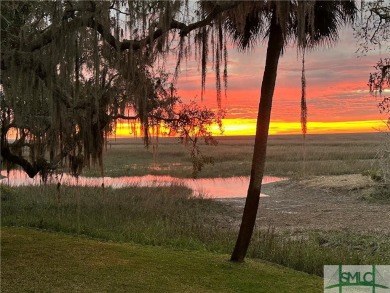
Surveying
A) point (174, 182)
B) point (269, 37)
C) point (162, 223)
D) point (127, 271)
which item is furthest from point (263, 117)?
point (174, 182)

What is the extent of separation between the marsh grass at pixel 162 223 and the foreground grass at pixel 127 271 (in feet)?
4.18

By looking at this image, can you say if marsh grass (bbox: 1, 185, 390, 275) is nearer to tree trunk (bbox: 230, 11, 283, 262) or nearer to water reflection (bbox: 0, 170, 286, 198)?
tree trunk (bbox: 230, 11, 283, 262)

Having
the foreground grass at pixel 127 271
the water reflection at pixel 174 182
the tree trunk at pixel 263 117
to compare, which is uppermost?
the tree trunk at pixel 263 117

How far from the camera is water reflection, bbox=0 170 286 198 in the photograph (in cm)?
2702

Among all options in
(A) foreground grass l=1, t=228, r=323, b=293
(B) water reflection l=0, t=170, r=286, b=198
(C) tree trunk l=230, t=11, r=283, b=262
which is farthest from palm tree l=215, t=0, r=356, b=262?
(B) water reflection l=0, t=170, r=286, b=198

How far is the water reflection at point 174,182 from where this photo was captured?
27.0 m

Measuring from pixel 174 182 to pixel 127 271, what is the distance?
22359 mm

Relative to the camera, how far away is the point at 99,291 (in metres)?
6.39

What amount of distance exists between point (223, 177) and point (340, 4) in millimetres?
28431

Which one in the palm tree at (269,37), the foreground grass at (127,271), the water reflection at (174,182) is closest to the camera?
the foreground grass at (127,271)

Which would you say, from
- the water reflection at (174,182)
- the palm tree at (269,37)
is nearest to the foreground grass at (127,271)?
the palm tree at (269,37)

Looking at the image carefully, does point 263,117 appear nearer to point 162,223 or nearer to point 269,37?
point 269,37

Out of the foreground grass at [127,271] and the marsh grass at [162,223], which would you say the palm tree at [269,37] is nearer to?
the foreground grass at [127,271]

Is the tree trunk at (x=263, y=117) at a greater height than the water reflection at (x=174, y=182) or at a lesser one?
Answer: greater
